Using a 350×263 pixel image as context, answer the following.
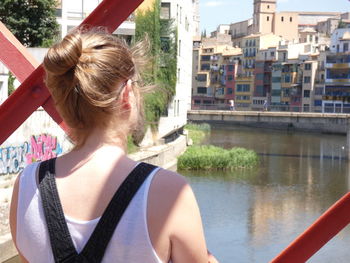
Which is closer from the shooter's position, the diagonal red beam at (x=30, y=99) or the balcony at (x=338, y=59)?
the diagonal red beam at (x=30, y=99)

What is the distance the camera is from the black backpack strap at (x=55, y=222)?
39.9 inches

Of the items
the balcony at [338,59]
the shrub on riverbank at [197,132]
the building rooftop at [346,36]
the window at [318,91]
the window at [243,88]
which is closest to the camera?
the shrub on riverbank at [197,132]

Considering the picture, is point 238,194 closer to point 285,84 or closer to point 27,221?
point 27,221

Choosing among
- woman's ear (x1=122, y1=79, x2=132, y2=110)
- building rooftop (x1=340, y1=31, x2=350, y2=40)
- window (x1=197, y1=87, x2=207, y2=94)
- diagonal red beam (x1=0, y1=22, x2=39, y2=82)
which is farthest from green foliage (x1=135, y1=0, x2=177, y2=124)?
window (x1=197, y1=87, x2=207, y2=94)

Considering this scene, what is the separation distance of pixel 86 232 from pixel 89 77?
0.24m

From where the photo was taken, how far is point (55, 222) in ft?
3.39

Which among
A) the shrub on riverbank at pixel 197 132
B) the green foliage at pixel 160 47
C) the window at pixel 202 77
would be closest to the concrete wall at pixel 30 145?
the green foliage at pixel 160 47

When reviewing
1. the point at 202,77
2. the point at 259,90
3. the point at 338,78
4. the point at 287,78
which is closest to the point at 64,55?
the point at 338,78

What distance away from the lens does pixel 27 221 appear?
1069 millimetres

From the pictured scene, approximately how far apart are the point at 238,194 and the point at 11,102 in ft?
49.7

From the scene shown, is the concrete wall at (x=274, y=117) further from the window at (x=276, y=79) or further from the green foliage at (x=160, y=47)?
the window at (x=276, y=79)

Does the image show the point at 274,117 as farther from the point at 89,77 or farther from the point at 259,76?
the point at 89,77

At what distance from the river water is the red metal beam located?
8.72 metres

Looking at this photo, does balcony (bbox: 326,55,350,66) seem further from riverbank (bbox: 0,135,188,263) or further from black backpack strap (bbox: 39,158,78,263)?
black backpack strap (bbox: 39,158,78,263)
